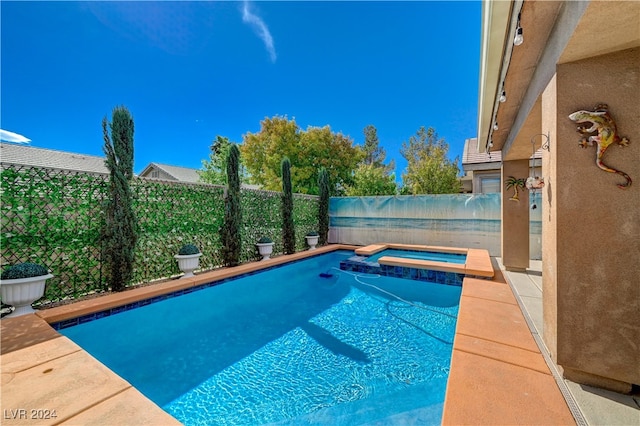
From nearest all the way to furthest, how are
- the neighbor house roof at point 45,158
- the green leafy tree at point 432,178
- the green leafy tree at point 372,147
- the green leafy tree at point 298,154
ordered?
1. the neighbor house roof at point 45,158
2. the green leafy tree at point 432,178
3. the green leafy tree at point 298,154
4. the green leafy tree at point 372,147

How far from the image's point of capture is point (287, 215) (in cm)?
846

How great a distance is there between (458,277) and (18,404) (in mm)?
6152

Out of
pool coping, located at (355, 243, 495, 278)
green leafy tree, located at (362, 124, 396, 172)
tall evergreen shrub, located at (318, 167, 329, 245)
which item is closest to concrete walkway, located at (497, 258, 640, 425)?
pool coping, located at (355, 243, 495, 278)

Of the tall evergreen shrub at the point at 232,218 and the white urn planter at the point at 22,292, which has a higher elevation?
the tall evergreen shrub at the point at 232,218

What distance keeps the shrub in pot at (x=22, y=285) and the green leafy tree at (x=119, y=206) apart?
1.01 meters

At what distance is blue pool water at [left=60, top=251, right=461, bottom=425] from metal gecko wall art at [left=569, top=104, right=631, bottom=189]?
7.36 feet

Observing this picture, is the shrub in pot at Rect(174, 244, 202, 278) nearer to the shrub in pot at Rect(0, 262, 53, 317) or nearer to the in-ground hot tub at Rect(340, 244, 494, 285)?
the shrub in pot at Rect(0, 262, 53, 317)

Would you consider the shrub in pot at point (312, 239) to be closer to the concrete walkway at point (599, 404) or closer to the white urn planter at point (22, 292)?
the white urn planter at point (22, 292)

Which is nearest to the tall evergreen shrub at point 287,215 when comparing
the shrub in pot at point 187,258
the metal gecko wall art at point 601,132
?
the shrub in pot at point 187,258

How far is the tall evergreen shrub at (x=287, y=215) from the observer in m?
8.41

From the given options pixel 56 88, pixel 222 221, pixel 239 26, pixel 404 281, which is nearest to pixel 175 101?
pixel 56 88

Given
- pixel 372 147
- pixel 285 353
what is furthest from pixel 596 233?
pixel 372 147

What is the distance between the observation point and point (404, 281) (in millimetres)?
5949

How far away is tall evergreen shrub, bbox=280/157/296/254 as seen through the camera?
8.41 metres
